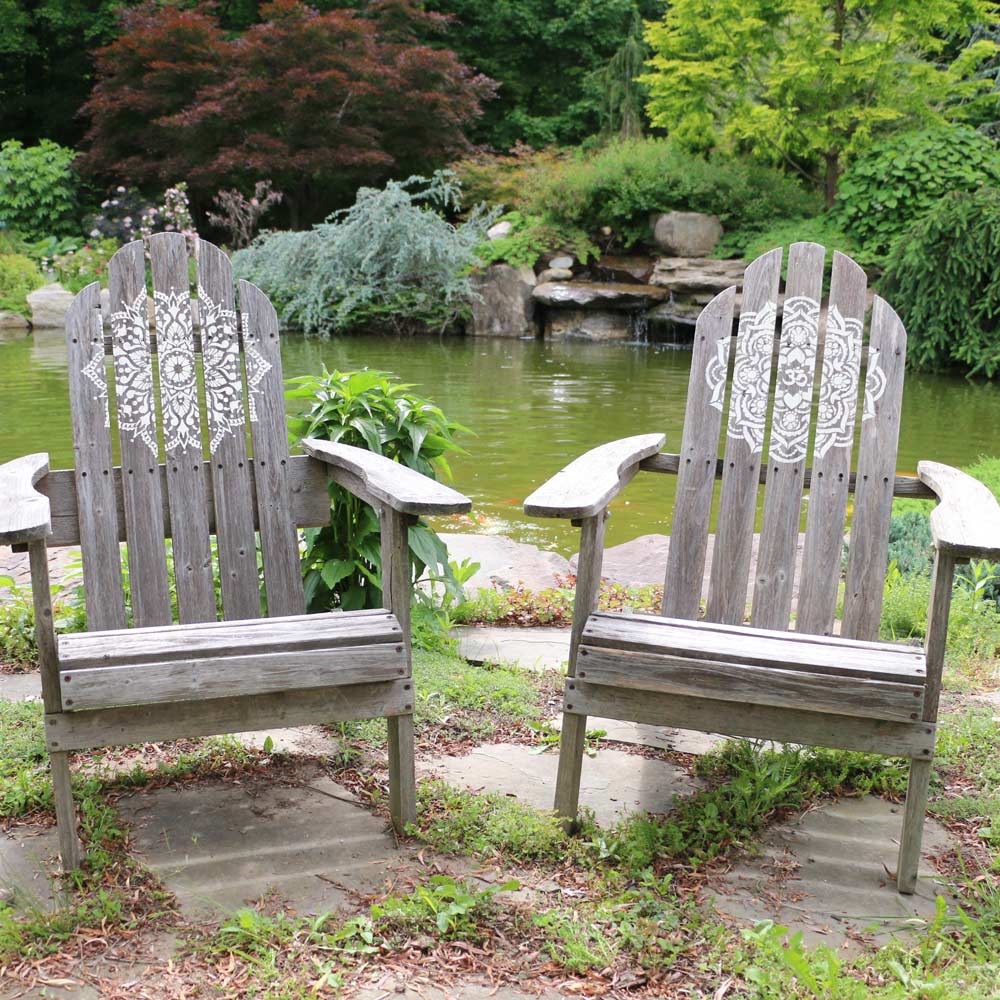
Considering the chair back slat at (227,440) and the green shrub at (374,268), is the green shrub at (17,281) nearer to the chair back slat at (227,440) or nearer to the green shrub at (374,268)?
the green shrub at (374,268)

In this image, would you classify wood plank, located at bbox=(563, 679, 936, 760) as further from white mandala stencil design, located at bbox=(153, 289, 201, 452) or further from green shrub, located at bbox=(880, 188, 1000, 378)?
green shrub, located at bbox=(880, 188, 1000, 378)

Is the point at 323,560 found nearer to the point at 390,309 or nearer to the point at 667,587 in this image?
the point at 667,587

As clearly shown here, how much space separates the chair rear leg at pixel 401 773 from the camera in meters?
2.03

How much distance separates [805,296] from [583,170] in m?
11.8

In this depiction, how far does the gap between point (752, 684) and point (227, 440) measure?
132 centimetres

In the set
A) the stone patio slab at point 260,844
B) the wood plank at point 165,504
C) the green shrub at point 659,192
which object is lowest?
the stone patio slab at point 260,844

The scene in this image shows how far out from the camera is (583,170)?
13.7m

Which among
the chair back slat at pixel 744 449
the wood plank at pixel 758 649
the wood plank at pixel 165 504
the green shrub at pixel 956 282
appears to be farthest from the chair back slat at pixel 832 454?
the green shrub at pixel 956 282

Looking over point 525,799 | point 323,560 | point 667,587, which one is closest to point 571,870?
point 525,799

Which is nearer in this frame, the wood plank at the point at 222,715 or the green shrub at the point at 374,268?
the wood plank at the point at 222,715

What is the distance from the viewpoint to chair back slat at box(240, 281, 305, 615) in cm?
→ 245

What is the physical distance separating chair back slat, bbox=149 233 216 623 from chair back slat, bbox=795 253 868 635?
1426 millimetres

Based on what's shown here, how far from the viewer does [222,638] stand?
6.33 feet

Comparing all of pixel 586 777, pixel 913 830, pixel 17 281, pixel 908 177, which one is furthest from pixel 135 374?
pixel 17 281
